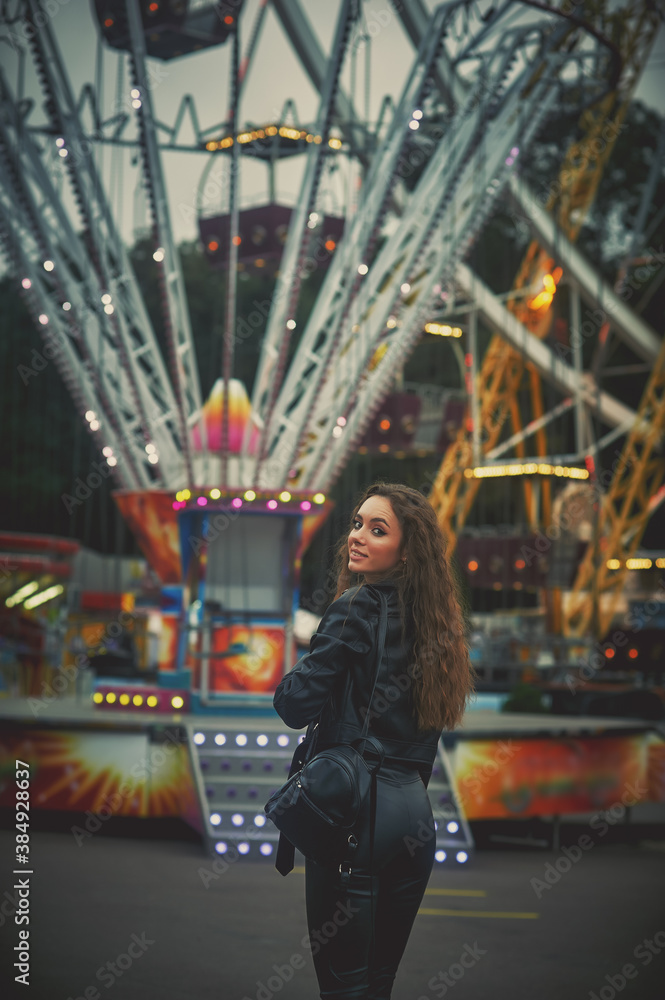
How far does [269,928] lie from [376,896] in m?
3.69

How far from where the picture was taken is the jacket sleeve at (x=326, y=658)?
3.18 meters

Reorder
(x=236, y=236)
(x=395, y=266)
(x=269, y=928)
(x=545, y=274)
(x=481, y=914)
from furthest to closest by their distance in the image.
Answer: (x=545, y=274) → (x=395, y=266) → (x=236, y=236) → (x=481, y=914) → (x=269, y=928)

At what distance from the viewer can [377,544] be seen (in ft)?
11.6

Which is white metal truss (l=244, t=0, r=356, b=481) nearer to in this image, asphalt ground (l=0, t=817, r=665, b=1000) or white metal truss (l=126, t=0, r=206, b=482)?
white metal truss (l=126, t=0, r=206, b=482)

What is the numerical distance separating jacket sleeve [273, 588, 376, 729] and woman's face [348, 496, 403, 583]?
185 mm

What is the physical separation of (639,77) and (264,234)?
1201 centimetres

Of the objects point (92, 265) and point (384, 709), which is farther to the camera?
point (92, 265)

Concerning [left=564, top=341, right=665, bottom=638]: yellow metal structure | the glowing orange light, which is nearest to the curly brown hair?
the glowing orange light

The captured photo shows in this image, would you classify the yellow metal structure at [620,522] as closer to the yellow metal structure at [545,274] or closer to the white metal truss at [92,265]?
the yellow metal structure at [545,274]

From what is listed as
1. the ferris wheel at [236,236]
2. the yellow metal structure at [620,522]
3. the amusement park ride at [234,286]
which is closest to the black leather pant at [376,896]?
the amusement park ride at [234,286]

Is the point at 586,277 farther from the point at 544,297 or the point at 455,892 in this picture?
the point at 455,892

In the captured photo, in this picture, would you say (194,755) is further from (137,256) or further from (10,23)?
(137,256)

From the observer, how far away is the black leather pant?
10.6ft

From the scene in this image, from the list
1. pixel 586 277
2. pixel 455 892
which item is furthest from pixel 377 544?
pixel 586 277
